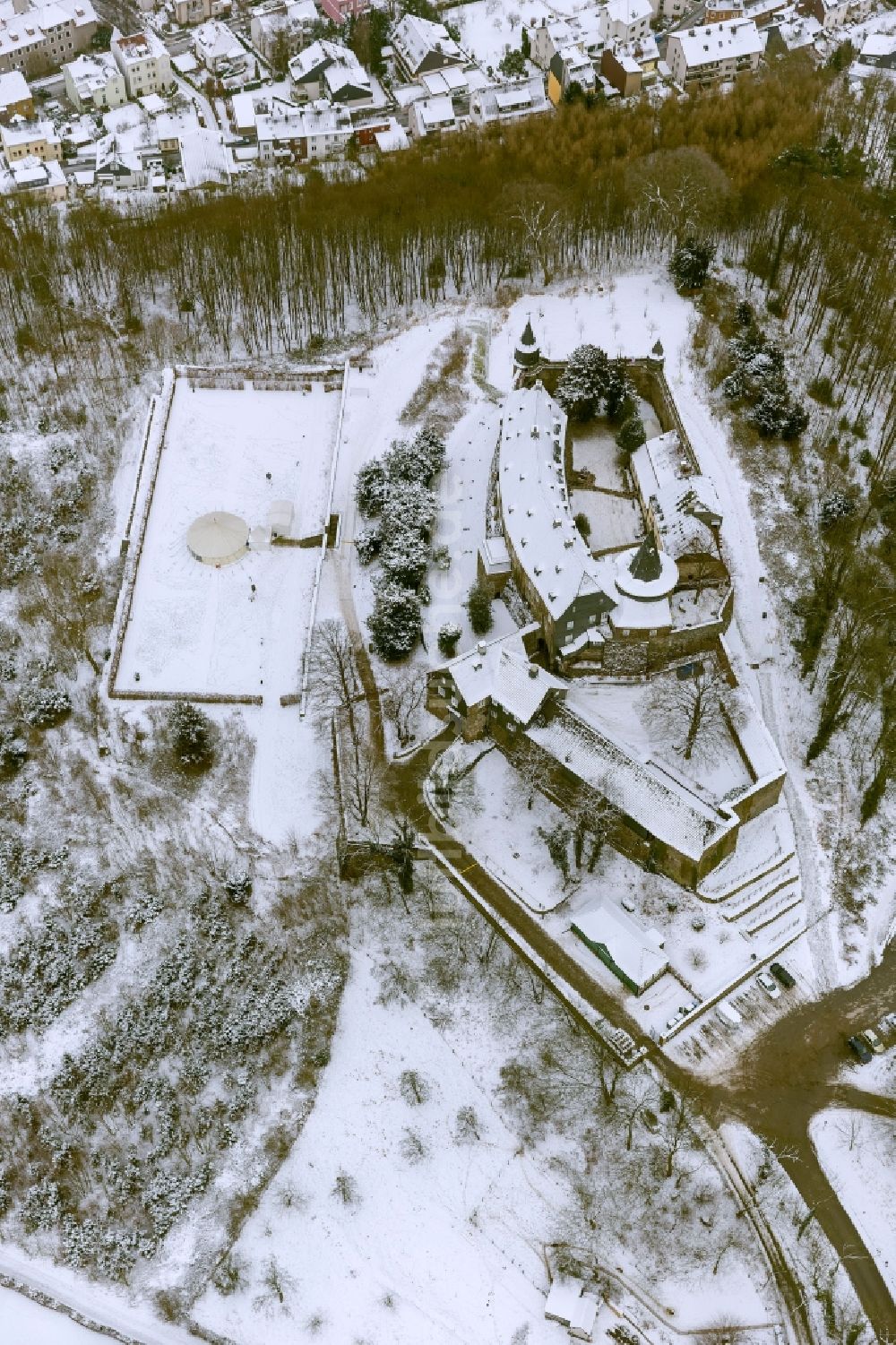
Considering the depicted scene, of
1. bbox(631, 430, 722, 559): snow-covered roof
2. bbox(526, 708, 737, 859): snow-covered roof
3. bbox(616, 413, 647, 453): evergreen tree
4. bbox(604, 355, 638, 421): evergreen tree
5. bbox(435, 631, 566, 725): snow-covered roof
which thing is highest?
bbox(604, 355, 638, 421): evergreen tree

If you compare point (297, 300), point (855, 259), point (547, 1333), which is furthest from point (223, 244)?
point (547, 1333)

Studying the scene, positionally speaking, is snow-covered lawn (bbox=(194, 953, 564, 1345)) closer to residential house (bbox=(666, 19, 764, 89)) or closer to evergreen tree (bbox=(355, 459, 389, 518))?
evergreen tree (bbox=(355, 459, 389, 518))

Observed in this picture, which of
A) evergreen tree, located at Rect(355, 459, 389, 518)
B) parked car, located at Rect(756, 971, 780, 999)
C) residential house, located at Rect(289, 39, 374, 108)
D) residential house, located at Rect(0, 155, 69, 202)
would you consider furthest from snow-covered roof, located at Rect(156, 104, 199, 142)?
parked car, located at Rect(756, 971, 780, 999)

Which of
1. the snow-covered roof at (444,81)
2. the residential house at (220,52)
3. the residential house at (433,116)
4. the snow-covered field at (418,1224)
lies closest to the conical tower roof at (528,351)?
the snow-covered field at (418,1224)

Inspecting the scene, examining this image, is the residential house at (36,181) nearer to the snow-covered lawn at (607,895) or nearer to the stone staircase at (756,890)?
the snow-covered lawn at (607,895)

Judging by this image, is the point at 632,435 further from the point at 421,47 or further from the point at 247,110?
the point at 421,47

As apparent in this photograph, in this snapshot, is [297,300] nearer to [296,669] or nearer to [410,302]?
[410,302]
